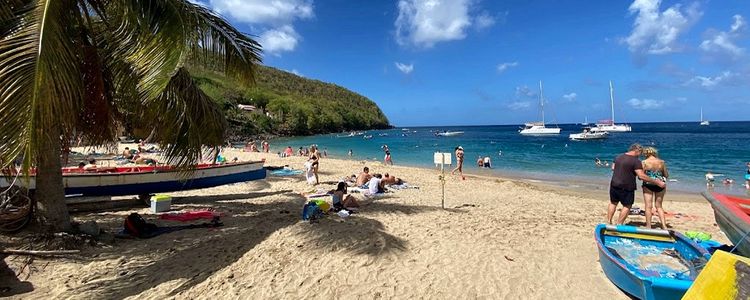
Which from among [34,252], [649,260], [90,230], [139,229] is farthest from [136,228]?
[649,260]

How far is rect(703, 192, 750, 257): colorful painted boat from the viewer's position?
4.46 metres

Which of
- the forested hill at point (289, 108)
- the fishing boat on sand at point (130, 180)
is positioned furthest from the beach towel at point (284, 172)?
the forested hill at point (289, 108)

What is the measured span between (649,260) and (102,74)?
8.31 meters

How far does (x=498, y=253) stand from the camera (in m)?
5.96

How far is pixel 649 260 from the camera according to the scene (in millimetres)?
5281

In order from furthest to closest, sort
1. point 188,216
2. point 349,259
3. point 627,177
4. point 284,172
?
point 284,172, point 188,216, point 627,177, point 349,259

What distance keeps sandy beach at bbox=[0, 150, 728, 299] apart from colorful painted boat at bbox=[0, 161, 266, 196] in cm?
114

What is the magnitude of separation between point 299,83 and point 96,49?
119 m

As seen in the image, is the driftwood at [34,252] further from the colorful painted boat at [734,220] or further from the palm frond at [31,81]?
the colorful painted boat at [734,220]

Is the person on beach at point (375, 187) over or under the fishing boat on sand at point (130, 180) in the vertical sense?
under

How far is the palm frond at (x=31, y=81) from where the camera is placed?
11.7 feet

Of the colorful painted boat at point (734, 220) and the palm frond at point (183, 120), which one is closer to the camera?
the colorful painted boat at point (734, 220)

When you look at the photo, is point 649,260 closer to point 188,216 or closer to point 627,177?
point 627,177

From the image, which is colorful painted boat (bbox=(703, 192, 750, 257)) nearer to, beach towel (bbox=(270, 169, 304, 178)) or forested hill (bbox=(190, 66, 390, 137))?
beach towel (bbox=(270, 169, 304, 178))
